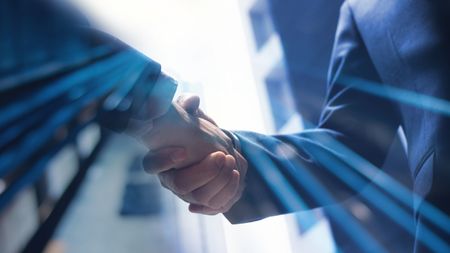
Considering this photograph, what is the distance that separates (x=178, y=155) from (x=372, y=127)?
1.35 ft

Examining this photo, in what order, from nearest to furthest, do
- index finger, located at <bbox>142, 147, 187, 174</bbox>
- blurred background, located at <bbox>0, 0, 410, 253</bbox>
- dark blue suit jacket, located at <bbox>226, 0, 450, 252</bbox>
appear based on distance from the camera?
1. index finger, located at <bbox>142, 147, 187, 174</bbox>
2. dark blue suit jacket, located at <bbox>226, 0, 450, 252</bbox>
3. blurred background, located at <bbox>0, 0, 410, 253</bbox>

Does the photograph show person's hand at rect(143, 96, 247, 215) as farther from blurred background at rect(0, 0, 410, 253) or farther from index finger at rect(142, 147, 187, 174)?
blurred background at rect(0, 0, 410, 253)

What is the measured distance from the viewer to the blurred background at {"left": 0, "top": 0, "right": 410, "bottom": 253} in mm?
760

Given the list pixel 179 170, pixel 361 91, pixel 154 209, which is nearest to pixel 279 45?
pixel 361 91

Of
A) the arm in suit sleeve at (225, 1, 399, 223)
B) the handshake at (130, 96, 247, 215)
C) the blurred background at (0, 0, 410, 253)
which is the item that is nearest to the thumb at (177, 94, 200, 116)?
the handshake at (130, 96, 247, 215)

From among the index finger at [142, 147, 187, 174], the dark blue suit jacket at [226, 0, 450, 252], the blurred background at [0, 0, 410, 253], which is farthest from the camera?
the blurred background at [0, 0, 410, 253]

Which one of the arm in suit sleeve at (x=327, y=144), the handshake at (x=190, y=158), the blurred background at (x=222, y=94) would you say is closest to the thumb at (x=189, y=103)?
the handshake at (x=190, y=158)

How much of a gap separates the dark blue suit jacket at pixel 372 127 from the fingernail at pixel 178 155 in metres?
0.15

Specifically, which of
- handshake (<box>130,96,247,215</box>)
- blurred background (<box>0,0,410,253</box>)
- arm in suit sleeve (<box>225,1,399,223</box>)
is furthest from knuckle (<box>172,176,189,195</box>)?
blurred background (<box>0,0,410,253</box>)

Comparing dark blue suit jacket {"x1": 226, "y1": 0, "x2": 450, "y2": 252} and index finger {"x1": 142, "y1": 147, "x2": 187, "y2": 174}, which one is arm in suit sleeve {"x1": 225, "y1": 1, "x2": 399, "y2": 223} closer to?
dark blue suit jacket {"x1": 226, "y1": 0, "x2": 450, "y2": 252}

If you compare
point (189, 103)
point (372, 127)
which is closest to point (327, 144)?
point (372, 127)

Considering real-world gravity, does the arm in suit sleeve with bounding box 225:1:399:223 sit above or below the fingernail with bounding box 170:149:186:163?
below

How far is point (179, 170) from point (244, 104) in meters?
0.60

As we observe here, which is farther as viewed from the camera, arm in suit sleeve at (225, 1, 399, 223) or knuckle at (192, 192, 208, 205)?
arm in suit sleeve at (225, 1, 399, 223)
